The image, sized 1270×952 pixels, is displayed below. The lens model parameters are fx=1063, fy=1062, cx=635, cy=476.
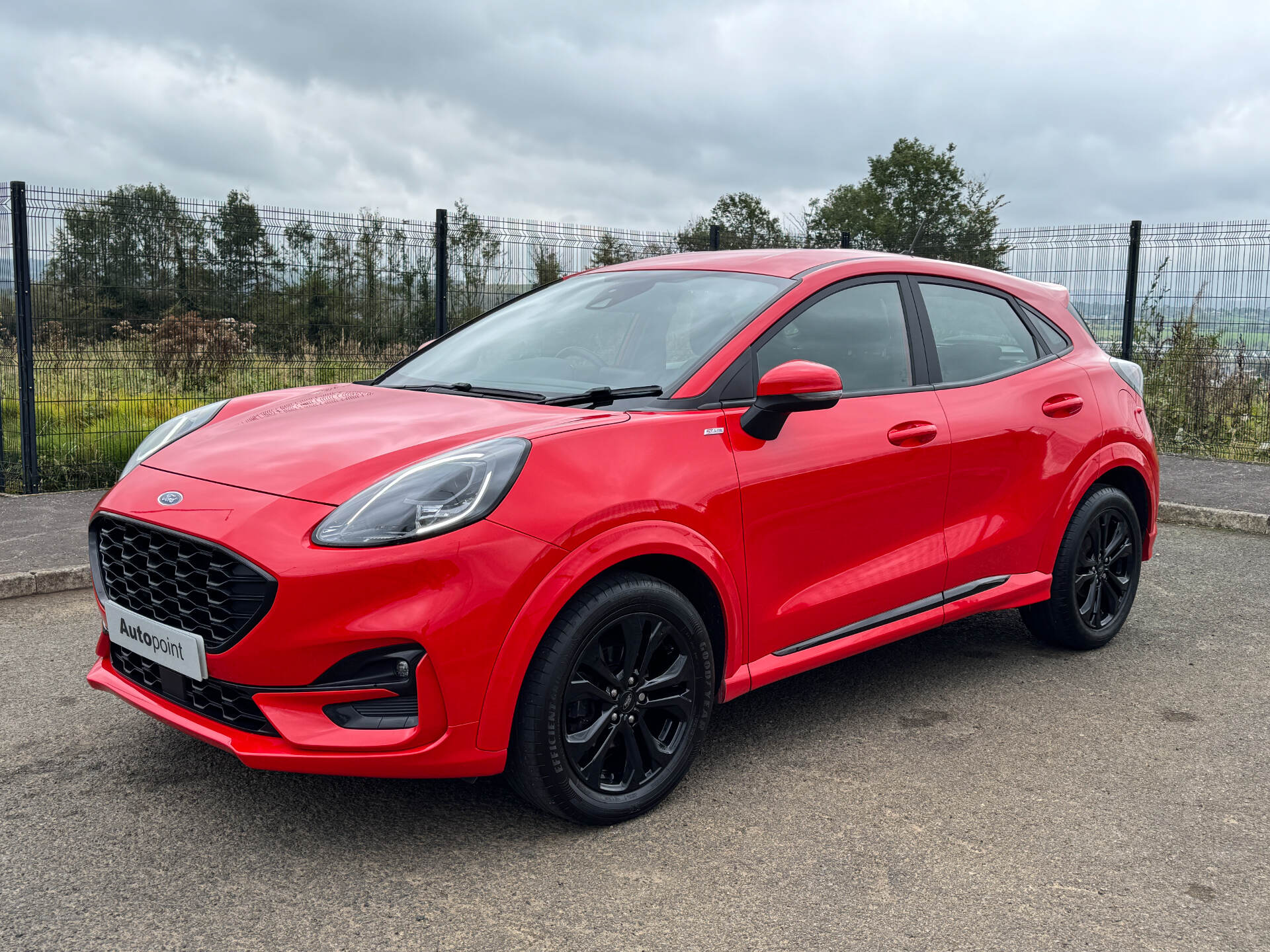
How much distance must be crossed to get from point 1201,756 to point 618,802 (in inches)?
80.3

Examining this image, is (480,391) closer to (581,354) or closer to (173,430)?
(581,354)

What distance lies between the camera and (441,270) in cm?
984

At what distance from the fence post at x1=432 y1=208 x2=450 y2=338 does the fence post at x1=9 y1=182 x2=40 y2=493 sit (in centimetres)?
330

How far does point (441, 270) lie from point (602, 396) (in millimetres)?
6934

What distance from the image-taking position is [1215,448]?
36.0 ft

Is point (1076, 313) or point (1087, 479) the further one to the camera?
point (1076, 313)

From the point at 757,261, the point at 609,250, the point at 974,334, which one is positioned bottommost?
the point at 974,334

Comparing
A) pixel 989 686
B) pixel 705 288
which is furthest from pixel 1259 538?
pixel 705 288

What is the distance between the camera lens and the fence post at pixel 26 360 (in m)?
7.82

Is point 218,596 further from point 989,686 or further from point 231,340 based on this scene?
point 231,340

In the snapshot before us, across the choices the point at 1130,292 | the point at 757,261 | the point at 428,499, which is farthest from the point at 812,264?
the point at 1130,292

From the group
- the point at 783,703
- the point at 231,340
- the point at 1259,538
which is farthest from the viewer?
the point at 231,340

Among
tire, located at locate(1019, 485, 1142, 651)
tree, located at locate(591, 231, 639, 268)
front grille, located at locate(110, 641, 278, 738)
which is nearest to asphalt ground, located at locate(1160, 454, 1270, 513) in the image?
tire, located at locate(1019, 485, 1142, 651)

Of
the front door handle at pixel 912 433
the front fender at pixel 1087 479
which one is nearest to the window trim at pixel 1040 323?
the front fender at pixel 1087 479
